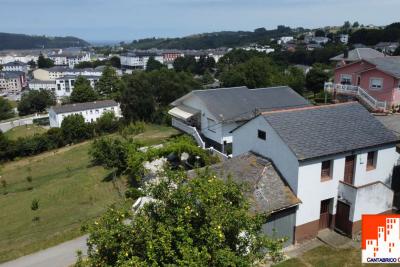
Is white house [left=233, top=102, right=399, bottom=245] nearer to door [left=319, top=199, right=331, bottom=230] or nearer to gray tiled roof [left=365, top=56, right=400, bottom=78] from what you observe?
door [left=319, top=199, right=331, bottom=230]

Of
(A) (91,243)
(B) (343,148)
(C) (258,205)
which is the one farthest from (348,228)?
(A) (91,243)

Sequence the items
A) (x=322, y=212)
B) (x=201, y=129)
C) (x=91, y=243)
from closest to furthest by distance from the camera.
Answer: (x=91, y=243), (x=322, y=212), (x=201, y=129)

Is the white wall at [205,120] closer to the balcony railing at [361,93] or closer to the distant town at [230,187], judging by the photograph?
the distant town at [230,187]

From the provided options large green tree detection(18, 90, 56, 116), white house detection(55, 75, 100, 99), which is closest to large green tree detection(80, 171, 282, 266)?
large green tree detection(18, 90, 56, 116)

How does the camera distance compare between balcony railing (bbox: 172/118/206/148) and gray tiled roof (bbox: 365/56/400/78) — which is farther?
gray tiled roof (bbox: 365/56/400/78)

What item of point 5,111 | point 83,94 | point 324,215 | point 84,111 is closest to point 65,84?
point 5,111

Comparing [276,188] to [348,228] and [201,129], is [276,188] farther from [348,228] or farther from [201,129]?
[201,129]
